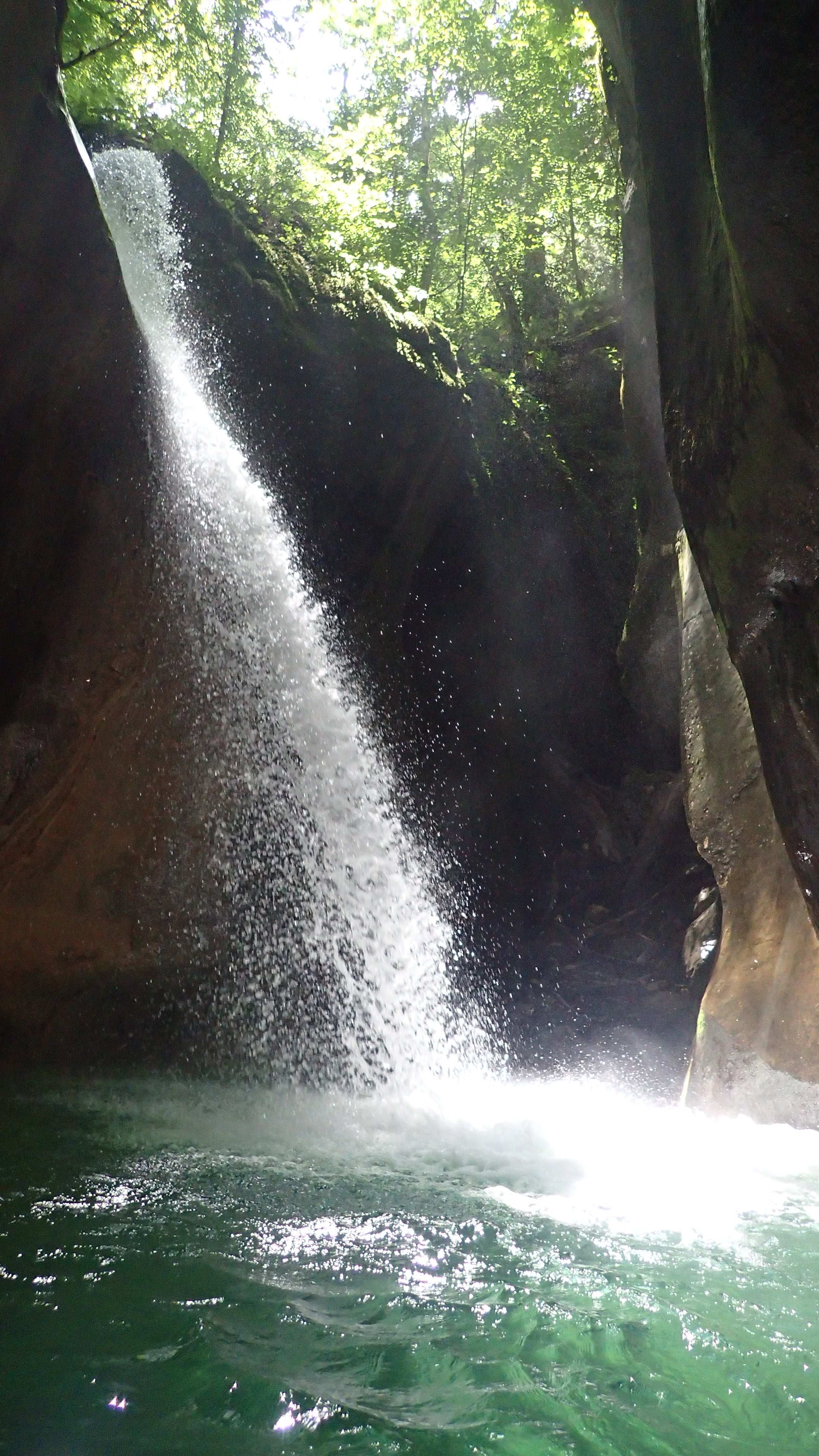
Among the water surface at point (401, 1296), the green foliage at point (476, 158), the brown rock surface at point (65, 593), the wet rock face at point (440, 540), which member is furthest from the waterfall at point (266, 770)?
the green foliage at point (476, 158)

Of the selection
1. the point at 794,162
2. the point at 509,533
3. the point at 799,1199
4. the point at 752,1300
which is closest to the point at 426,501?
the point at 509,533

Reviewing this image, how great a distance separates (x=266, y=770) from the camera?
26.7 feet

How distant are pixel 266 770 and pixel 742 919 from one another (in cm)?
424

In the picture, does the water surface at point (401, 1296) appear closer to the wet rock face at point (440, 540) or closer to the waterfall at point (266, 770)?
the waterfall at point (266, 770)

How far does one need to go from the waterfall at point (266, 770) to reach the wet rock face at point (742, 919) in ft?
8.43

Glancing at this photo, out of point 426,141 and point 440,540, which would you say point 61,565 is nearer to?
point 440,540

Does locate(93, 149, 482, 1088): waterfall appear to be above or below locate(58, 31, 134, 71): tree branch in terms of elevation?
below

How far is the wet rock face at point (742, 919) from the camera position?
5742 millimetres

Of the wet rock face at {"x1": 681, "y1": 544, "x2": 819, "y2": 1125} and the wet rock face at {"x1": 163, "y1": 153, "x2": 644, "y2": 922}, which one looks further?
the wet rock face at {"x1": 163, "y1": 153, "x2": 644, "y2": 922}

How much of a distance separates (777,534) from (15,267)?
5.27 metres

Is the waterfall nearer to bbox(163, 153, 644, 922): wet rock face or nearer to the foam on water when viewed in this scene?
bbox(163, 153, 644, 922): wet rock face

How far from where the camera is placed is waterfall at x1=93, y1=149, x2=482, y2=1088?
25.2 feet

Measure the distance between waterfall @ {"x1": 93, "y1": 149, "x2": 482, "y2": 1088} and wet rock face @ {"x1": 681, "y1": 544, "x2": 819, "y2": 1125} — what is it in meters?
2.57

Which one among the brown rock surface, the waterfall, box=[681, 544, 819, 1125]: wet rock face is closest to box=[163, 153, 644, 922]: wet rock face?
the waterfall
